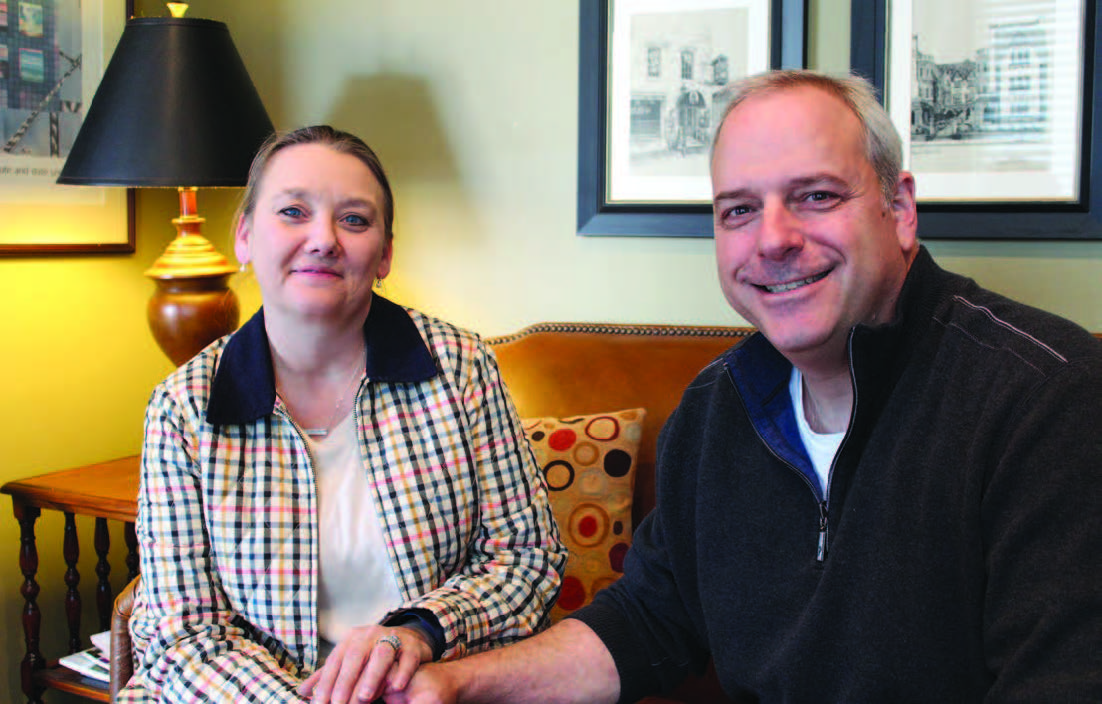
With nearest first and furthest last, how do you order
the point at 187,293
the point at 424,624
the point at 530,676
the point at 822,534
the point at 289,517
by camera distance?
the point at 822,534 → the point at 530,676 → the point at 424,624 → the point at 289,517 → the point at 187,293

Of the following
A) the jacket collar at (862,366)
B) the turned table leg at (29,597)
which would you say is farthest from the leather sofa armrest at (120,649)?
the jacket collar at (862,366)

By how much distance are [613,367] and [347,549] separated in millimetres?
870

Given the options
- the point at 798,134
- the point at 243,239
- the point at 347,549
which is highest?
the point at 798,134

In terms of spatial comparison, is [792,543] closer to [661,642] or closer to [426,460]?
[661,642]

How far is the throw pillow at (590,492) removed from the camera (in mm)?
2021

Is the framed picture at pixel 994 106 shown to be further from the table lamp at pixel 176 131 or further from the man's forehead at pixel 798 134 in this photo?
the table lamp at pixel 176 131

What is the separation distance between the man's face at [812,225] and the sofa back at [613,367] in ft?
3.08

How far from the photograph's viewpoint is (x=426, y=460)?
62.3 inches

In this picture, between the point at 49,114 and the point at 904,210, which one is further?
the point at 49,114

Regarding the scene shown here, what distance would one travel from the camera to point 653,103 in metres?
2.39

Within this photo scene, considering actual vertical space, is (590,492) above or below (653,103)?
below

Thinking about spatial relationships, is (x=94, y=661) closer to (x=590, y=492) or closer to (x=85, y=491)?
(x=85, y=491)

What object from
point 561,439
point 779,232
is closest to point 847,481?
point 779,232

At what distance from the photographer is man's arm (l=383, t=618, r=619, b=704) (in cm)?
128
